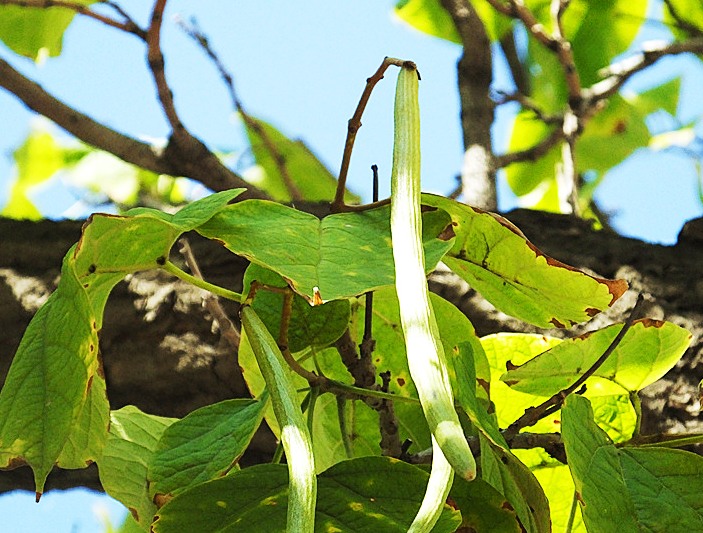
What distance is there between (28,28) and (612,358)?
76cm

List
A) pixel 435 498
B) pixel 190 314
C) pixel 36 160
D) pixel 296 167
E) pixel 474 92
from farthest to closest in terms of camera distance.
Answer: pixel 36 160, pixel 296 167, pixel 474 92, pixel 190 314, pixel 435 498

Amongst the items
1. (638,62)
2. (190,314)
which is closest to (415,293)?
(190,314)

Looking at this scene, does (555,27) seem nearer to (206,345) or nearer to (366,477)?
(206,345)

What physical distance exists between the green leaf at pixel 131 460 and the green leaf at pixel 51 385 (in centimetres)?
8

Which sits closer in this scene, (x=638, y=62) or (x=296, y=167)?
(x=638, y=62)

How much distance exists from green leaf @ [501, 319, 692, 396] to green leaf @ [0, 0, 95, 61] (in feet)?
2.37

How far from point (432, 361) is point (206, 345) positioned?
0.43 metres

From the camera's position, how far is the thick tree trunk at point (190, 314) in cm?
59

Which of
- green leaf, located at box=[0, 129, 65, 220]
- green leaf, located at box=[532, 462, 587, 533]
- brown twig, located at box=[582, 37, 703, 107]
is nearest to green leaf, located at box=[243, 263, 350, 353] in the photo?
green leaf, located at box=[532, 462, 587, 533]

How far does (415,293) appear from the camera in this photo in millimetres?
199

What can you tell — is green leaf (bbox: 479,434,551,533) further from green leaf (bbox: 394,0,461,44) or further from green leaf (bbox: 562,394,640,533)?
green leaf (bbox: 394,0,461,44)

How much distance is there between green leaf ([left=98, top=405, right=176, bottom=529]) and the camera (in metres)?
0.32

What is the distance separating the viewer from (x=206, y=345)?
59 centimetres

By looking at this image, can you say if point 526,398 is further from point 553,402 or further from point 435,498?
point 435,498
